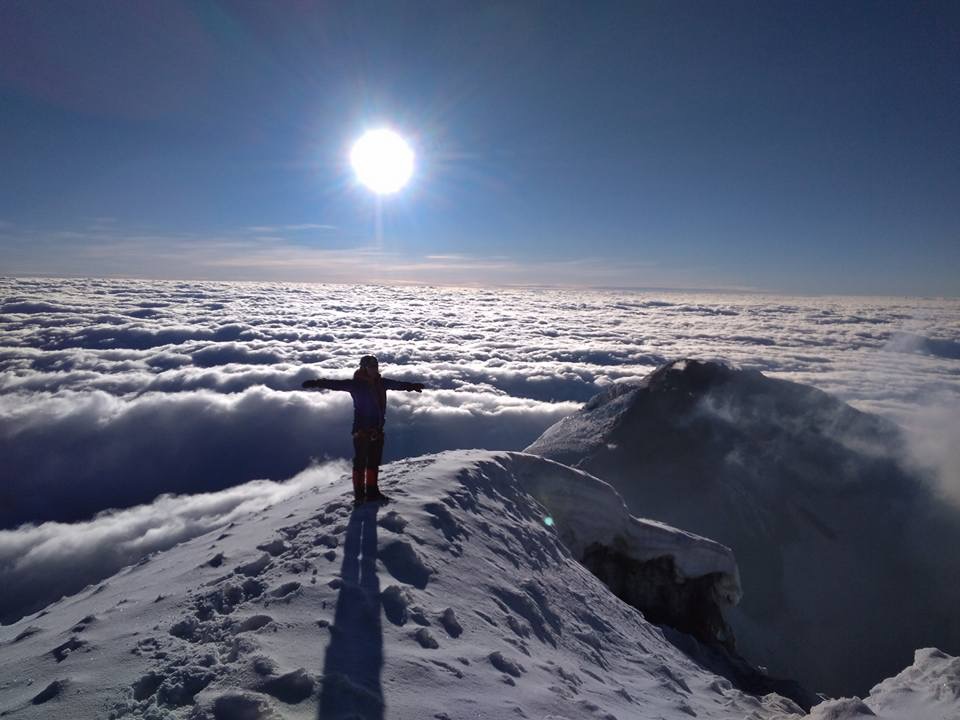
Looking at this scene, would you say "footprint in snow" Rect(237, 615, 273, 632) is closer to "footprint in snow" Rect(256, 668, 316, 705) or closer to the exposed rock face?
"footprint in snow" Rect(256, 668, 316, 705)

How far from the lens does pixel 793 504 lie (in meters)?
30.0

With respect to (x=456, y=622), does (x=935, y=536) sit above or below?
below

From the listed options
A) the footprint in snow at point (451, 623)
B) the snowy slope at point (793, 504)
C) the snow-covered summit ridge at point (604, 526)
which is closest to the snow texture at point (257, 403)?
the snowy slope at point (793, 504)

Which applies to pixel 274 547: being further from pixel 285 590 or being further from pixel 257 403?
pixel 257 403

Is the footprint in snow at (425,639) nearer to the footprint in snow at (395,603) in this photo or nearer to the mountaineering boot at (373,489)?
the footprint in snow at (395,603)

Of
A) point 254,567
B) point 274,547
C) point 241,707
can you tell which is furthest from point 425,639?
point 274,547

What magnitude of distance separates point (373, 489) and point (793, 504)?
29853 millimetres

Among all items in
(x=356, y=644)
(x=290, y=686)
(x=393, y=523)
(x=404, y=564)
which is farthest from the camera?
(x=393, y=523)

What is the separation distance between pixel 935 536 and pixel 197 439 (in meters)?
122

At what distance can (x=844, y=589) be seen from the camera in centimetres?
2725

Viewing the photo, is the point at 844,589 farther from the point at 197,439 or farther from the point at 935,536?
the point at 197,439

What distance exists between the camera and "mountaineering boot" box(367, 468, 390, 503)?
8.55m

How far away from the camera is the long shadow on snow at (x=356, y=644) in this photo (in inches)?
154

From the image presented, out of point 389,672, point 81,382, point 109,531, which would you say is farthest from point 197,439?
point 389,672
